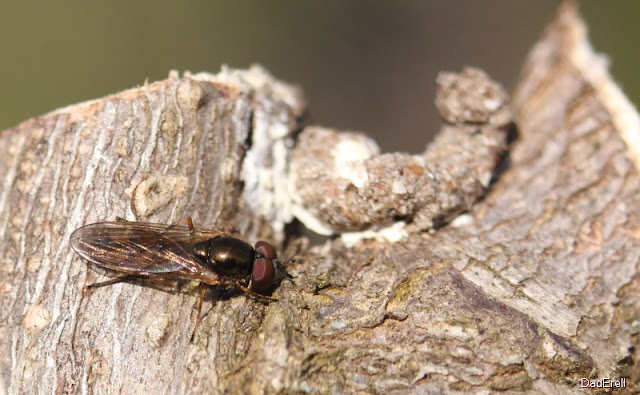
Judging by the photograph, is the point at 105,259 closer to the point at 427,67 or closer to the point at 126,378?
the point at 126,378

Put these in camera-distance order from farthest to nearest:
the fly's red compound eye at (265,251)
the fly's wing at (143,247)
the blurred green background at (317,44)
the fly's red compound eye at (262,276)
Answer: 1. the blurred green background at (317,44)
2. the fly's red compound eye at (265,251)
3. the fly's red compound eye at (262,276)
4. the fly's wing at (143,247)

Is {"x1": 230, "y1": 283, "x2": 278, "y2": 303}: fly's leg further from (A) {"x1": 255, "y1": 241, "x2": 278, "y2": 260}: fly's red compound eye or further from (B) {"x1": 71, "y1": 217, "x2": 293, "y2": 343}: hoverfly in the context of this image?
(A) {"x1": 255, "y1": 241, "x2": 278, "y2": 260}: fly's red compound eye

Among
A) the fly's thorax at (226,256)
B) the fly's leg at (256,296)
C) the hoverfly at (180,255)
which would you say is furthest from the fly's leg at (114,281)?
the fly's leg at (256,296)

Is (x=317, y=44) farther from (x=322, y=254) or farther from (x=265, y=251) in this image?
(x=265, y=251)

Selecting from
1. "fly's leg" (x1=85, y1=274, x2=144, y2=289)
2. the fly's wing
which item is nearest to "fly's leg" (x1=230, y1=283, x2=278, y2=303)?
the fly's wing

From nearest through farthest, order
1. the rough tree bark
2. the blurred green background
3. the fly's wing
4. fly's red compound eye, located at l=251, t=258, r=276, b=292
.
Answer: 1. the rough tree bark
2. the fly's wing
3. fly's red compound eye, located at l=251, t=258, r=276, b=292
4. the blurred green background

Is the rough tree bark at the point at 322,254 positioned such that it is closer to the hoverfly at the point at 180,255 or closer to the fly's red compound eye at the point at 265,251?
the hoverfly at the point at 180,255
